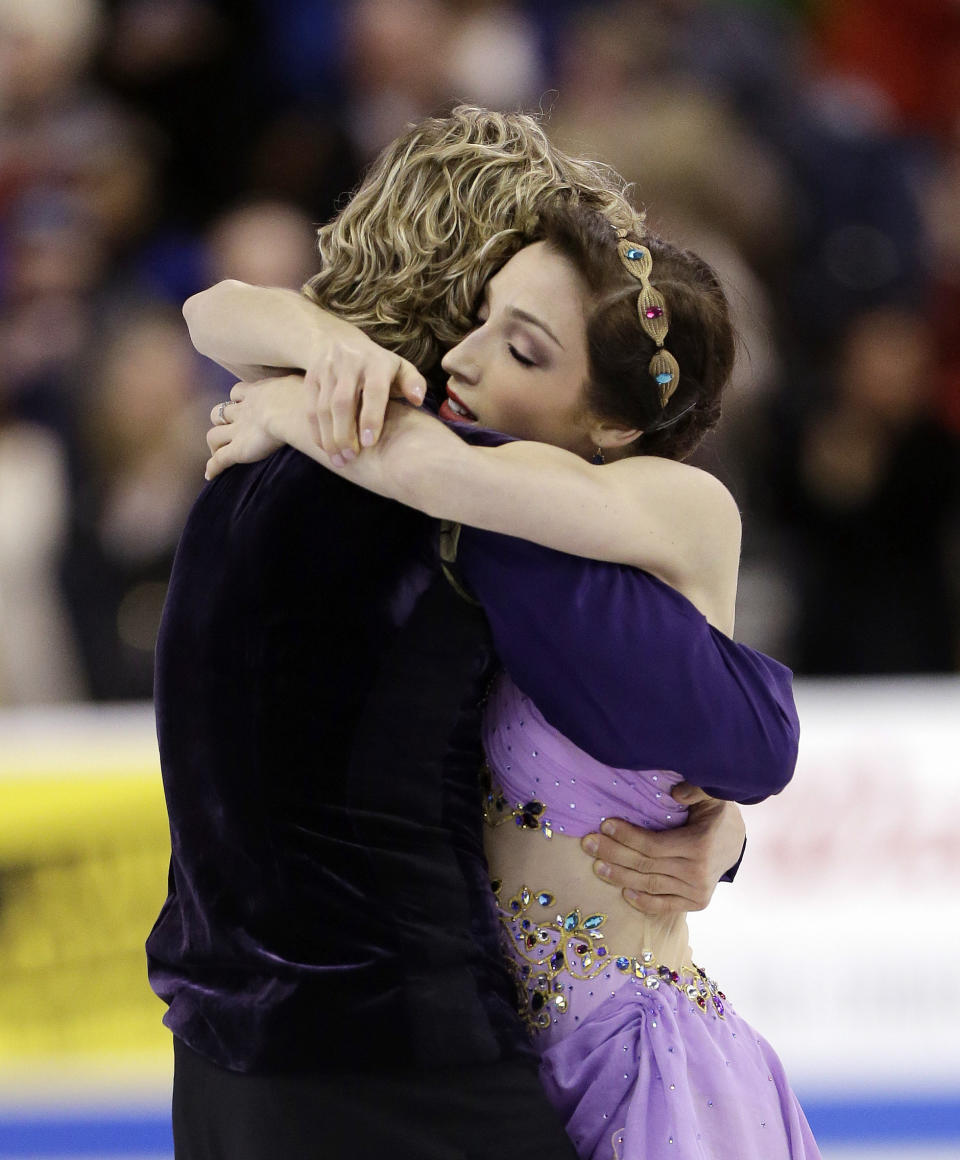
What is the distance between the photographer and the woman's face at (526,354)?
1.69m

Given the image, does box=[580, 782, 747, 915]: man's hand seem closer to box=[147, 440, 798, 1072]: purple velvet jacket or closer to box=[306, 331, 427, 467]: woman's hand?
box=[147, 440, 798, 1072]: purple velvet jacket

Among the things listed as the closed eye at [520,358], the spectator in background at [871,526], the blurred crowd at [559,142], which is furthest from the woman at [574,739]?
the spectator in background at [871,526]

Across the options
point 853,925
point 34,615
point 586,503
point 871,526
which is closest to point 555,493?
point 586,503

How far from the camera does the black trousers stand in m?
1.53

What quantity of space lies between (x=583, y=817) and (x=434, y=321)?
21.2 inches

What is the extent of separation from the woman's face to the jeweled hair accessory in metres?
0.06

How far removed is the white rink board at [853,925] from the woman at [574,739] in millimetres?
2069

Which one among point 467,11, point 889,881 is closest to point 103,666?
point 889,881

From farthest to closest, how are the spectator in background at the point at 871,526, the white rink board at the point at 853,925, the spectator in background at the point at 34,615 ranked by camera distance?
the spectator in background at the point at 34,615 < the spectator in background at the point at 871,526 < the white rink board at the point at 853,925

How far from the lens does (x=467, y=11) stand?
226 inches

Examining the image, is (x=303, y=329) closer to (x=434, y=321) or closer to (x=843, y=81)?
(x=434, y=321)

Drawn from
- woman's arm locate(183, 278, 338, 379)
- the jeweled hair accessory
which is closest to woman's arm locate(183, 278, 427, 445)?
woman's arm locate(183, 278, 338, 379)

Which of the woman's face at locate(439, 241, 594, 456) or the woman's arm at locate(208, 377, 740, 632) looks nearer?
the woman's arm at locate(208, 377, 740, 632)

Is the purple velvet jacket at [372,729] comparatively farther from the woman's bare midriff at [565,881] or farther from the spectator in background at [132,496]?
the spectator in background at [132,496]
